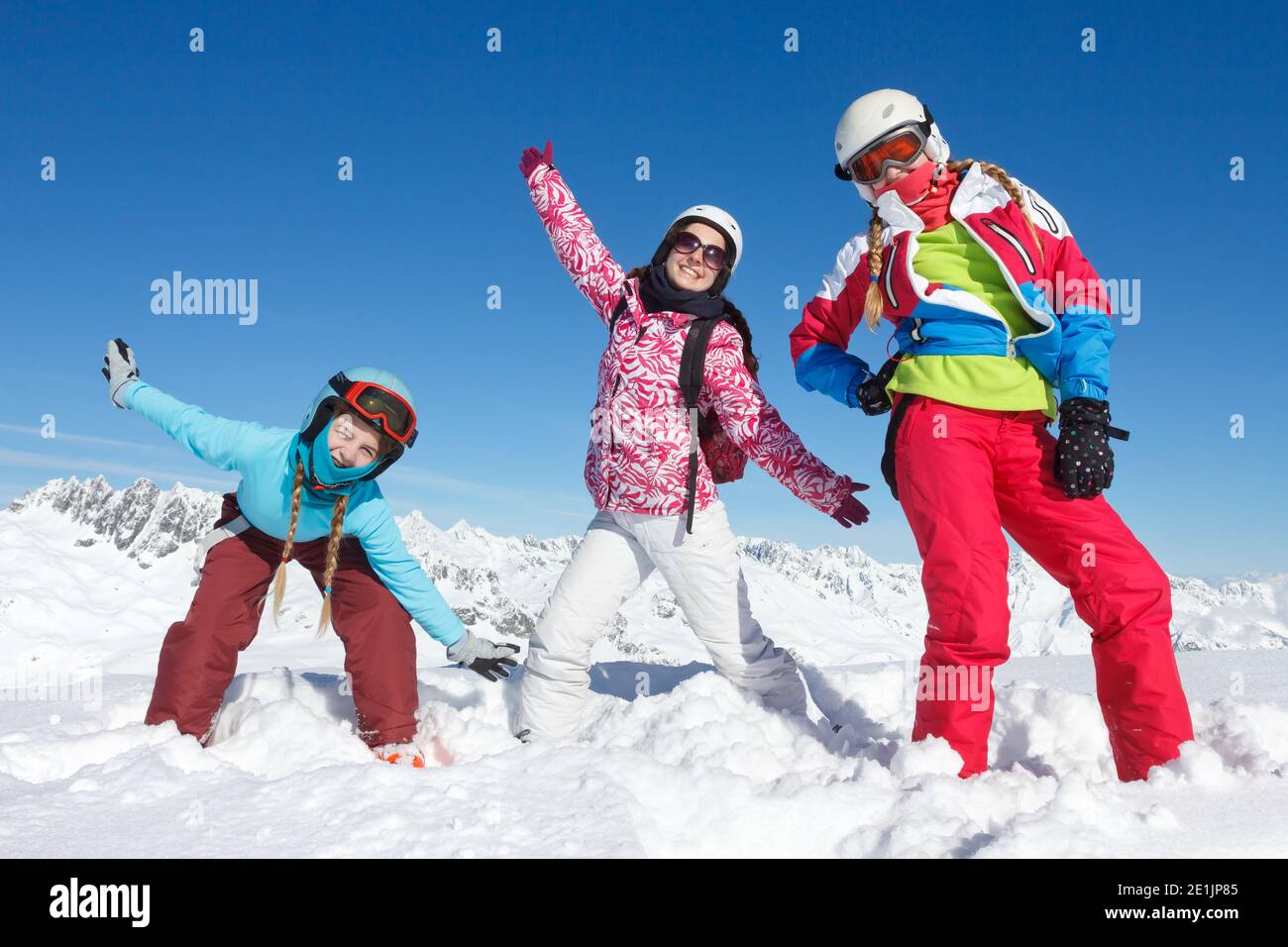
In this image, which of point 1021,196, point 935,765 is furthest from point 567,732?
point 1021,196

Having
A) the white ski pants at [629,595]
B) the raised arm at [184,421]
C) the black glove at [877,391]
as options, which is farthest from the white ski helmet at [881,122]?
the raised arm at [184,421]

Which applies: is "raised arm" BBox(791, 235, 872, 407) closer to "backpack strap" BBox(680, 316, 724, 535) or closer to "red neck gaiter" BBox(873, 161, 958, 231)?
"red neck gaiter" BBox(873, 161, 958, 231)

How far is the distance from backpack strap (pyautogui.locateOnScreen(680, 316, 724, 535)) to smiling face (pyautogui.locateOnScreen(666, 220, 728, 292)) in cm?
25

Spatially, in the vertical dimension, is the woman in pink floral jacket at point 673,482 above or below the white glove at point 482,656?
above

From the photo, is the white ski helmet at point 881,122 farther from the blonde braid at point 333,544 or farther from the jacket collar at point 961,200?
the blonde braid at point 333,544

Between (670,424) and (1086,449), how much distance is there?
5.67ft

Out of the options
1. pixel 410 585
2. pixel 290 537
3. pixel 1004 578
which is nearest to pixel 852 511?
pixel 1004 578

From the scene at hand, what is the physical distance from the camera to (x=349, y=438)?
11.6 ft

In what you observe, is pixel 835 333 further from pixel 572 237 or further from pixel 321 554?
pixel 321 554

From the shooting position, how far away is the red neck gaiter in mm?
3299

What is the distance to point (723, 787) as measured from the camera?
2.58m

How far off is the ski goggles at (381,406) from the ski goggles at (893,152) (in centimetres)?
222

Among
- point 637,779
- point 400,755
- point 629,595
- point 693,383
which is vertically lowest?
point 400,755

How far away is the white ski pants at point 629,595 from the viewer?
3.83 meters
